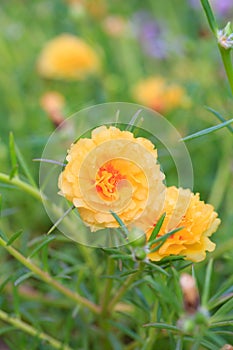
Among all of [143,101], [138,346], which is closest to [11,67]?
[143,101]

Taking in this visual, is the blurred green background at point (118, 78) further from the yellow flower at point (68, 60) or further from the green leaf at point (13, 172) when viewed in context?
the green leaf at point (13, 172)

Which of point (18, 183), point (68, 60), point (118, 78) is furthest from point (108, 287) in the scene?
point (118, 78)

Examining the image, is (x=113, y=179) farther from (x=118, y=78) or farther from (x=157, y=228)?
(x=118, y=78)

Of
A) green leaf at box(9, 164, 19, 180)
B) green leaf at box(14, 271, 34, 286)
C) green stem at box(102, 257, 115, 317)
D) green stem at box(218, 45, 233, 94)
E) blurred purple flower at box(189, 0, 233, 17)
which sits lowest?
blurred purple flower at box(189, 0, 233, 17)

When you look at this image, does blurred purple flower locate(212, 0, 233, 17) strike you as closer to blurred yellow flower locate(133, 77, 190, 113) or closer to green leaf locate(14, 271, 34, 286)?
blurred yellow flower locate(133, 77, 190, 113)

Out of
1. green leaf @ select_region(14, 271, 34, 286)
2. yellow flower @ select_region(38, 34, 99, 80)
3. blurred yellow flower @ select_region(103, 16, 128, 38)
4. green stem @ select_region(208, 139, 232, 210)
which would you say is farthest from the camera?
blurred yellow flower @ select_region(103, 16, 128, 38)

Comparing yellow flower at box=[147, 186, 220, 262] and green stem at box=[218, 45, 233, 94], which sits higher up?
green stem at box=[218, 45, 233, 94]

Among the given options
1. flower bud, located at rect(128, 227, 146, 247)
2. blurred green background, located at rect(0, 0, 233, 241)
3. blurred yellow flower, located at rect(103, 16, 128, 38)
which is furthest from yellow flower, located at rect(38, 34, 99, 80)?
flower bud, located at rect(128, 227, 146, 247)
